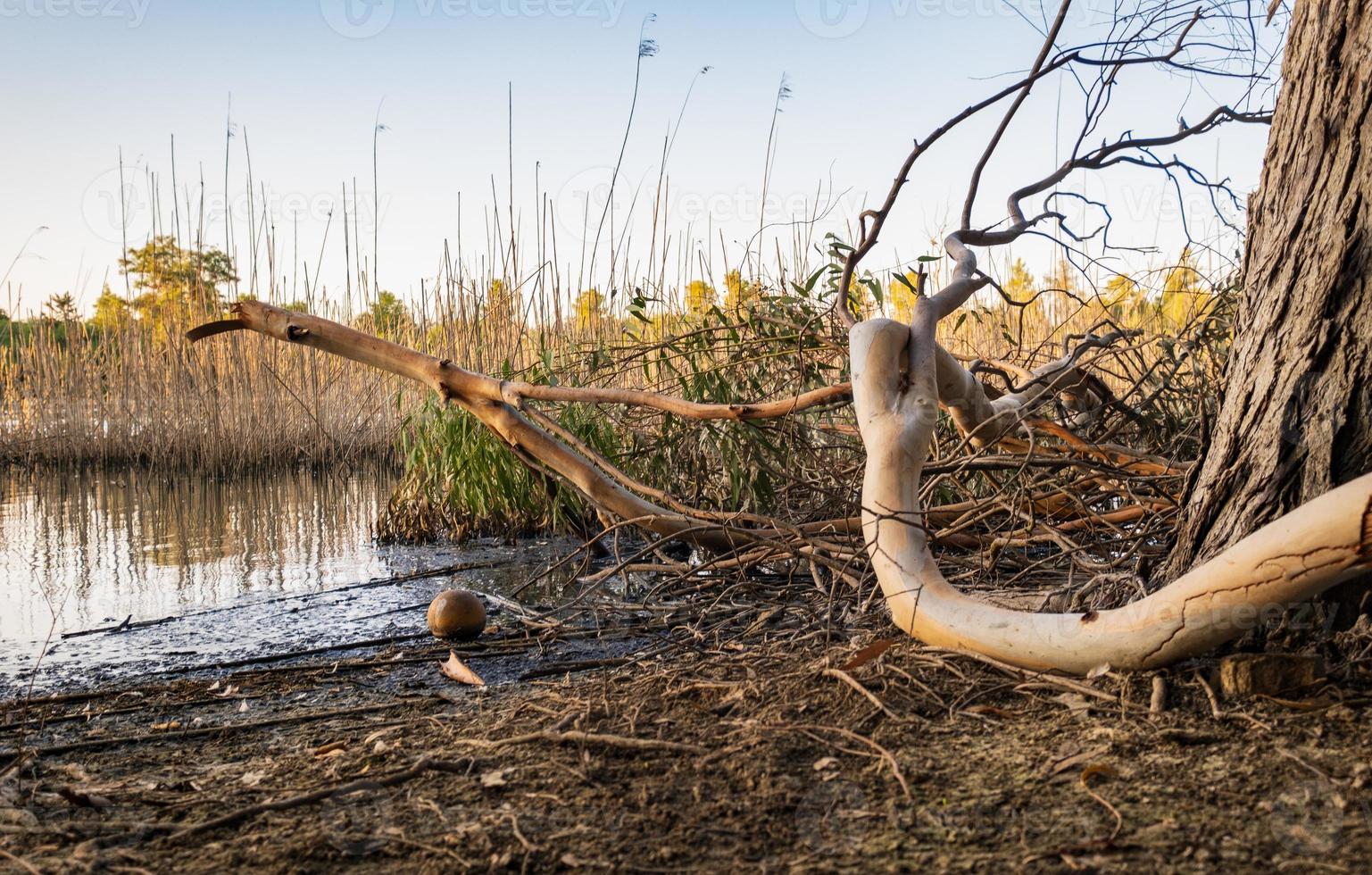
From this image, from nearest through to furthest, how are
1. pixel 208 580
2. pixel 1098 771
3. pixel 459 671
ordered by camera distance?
pixel 1098 771 → pixel 459 671 → pixel 208 580

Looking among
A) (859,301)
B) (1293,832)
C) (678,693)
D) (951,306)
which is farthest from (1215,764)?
(859,301)

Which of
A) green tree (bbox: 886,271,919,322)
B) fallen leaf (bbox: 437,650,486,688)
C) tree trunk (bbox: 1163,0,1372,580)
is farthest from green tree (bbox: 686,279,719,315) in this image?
tree trunk (bbox: 1163,0,1372,580)

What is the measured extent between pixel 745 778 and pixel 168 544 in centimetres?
530

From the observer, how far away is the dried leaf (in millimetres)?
2224

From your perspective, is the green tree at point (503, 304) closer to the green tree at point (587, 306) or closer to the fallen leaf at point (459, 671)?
the green tree at point (587, 306)

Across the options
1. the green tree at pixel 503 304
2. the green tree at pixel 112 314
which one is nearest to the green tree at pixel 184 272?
the green tree at pixel 112 314

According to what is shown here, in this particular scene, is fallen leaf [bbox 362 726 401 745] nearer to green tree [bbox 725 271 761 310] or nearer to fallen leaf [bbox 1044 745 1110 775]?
fallen leaf [bbox 1044 745 1110 775]

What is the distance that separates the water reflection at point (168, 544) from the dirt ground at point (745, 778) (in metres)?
1.12

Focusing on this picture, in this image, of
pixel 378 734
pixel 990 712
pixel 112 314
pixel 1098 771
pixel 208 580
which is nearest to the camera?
pixel 1098 771

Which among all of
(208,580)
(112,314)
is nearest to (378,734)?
(208,580)

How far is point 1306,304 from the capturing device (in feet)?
6.61

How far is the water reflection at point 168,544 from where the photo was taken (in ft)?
14.3

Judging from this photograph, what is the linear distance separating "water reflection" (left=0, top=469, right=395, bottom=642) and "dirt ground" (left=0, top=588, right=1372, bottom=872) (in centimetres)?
112

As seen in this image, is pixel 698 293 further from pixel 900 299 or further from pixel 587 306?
pixel 900 299
